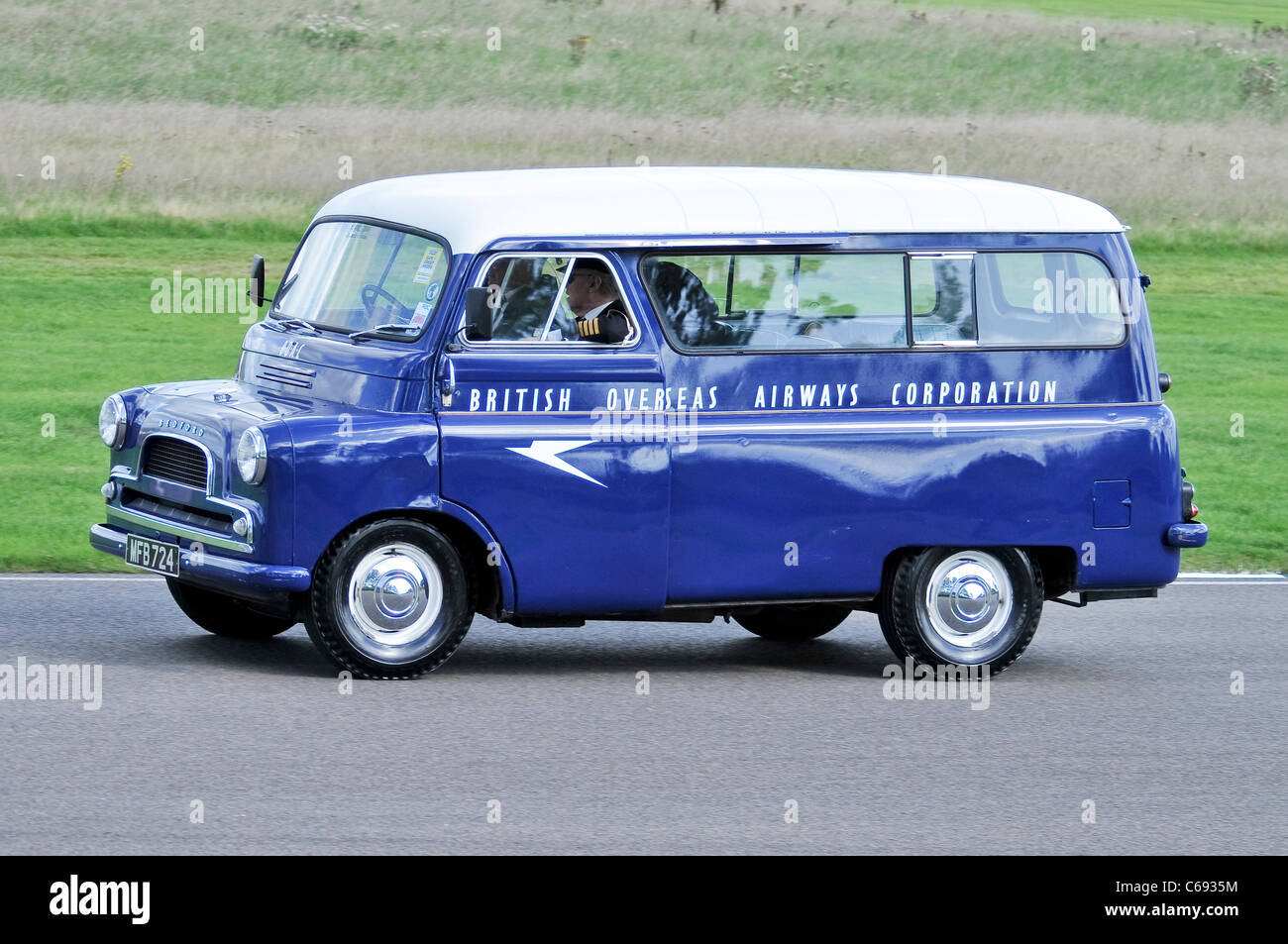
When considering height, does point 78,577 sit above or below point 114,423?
below

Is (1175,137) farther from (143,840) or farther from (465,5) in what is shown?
(143,840)

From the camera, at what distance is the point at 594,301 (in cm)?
926

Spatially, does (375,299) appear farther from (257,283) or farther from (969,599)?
(969,599)

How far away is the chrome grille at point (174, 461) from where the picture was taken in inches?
360

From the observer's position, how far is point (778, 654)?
10.1 m

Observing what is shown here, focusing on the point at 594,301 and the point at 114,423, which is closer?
the point at 594,301

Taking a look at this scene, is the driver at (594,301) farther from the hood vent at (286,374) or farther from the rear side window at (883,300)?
the hood vent at (286,374)

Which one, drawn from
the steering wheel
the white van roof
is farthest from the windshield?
the white van roof

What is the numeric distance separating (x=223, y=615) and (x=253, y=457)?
145 cm

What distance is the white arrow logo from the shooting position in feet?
29.5

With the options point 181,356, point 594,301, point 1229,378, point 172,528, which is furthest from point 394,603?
point 1229,378

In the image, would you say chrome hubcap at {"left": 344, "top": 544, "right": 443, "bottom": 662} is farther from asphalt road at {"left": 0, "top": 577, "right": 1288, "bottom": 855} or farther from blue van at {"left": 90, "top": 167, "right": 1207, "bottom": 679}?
asphalt road at {"left": 0, "top": 577, "right": 1288, "bottom": 855}

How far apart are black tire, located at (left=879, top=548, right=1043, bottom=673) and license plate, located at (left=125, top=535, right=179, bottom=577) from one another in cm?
308

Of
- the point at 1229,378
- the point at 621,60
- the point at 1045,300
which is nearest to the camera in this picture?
the point at 1045,300
